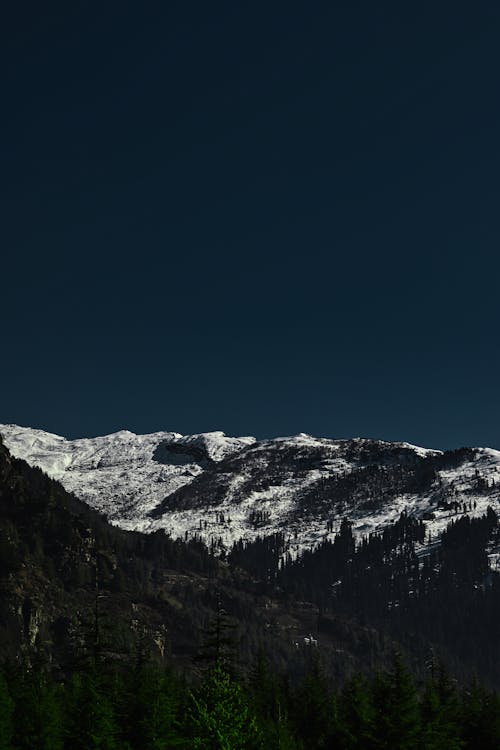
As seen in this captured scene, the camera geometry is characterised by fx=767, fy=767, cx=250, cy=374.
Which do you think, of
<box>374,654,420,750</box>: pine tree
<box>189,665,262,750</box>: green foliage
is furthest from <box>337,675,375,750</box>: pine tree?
<box>189,665,262,750</box>: green foliage

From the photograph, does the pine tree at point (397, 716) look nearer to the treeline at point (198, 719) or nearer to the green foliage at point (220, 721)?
the treeline at point (198, 719)

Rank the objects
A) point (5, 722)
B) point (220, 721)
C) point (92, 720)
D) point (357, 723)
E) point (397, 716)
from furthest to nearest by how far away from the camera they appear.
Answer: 1. point (357, 723)
2. point (397, 716)
3. point (5, 722)
4. point (92, 720)
5. point (220, 721)

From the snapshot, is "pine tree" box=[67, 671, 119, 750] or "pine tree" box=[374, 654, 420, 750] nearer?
"pine tree" box=[67, 671, 119, 750]

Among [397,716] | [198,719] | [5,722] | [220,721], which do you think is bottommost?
[5,722]

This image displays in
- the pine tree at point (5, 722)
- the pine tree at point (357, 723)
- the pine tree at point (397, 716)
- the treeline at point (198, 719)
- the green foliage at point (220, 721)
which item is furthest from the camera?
the pine tree at point (357, 723)

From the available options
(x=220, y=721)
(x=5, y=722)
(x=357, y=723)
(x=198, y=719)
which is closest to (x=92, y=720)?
(x=5, y=722)

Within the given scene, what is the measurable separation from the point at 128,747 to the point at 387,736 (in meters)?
20.8

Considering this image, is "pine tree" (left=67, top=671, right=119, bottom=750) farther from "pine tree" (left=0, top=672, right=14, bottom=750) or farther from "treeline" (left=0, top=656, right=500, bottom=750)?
"pine tree" (left=0, top=672, right=14, bottom=750)

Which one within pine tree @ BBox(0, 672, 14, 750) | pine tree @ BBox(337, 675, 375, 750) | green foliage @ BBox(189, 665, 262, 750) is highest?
green foliage @ BBox(189, 665, 262, 750)

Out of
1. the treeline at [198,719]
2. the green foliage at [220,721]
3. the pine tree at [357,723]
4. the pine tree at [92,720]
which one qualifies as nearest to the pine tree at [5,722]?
the treeline at [198,719]

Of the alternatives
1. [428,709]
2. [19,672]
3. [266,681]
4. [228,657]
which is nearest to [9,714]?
[228,657]

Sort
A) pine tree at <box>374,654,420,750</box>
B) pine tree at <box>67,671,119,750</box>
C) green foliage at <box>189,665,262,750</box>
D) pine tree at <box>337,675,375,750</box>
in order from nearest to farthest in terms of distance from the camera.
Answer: green foliage at <box>189,665,262,750</box>, pine tree at <box>67,671,119,750</box>, pine tree at <box>374,654,420,750</box>, pine tree at <box>337,675,375,750</box>

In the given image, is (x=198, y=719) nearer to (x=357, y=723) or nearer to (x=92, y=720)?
(x=92, y=720)

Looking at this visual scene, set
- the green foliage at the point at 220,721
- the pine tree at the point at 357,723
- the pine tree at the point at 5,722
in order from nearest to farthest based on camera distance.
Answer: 1. the green foliage at the point at 220,721
2. the pine tree at the point at 5,722
3. the pine tree at the point at 357,723
